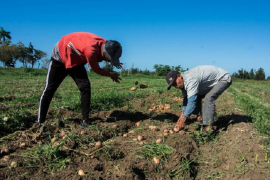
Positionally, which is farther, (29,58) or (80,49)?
(29,58)

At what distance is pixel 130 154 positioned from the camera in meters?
2.50

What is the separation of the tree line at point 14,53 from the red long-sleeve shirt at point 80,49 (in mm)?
26285

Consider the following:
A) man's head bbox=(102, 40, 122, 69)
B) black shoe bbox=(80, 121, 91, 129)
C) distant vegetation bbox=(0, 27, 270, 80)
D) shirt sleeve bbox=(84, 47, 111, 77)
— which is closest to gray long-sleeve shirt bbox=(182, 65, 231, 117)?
man's head bbox=(102, 40, 122, 69)

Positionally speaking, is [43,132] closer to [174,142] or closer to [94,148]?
[94,148]

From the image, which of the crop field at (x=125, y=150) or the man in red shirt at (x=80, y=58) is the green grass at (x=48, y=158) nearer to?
the crop field at (x=125, y=150)

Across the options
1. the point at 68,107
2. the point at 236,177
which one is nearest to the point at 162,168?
→ the point at 236,177

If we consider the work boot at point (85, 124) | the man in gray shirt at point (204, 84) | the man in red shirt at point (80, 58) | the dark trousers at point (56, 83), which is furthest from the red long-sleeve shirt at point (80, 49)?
the man in gray shirt at point (204, 84)

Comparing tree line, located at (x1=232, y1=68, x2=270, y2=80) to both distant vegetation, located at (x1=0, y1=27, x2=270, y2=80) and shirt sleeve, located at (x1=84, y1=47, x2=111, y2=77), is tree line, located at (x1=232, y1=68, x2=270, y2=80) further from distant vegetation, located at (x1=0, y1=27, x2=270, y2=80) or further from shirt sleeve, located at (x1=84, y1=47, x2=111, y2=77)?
shirt sleeve, located at (x1=84, y1=47, x2=111, y2=77)

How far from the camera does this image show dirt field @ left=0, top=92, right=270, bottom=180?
2096 mm

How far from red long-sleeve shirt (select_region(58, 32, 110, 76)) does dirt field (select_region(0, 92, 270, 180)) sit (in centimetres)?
95

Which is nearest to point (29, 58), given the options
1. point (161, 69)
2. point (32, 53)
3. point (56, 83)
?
point (32, 53)

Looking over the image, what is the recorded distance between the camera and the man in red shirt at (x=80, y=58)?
2.81m

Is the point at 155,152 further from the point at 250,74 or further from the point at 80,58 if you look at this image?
the point at 250,74

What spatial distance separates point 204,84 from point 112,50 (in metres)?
1.59
